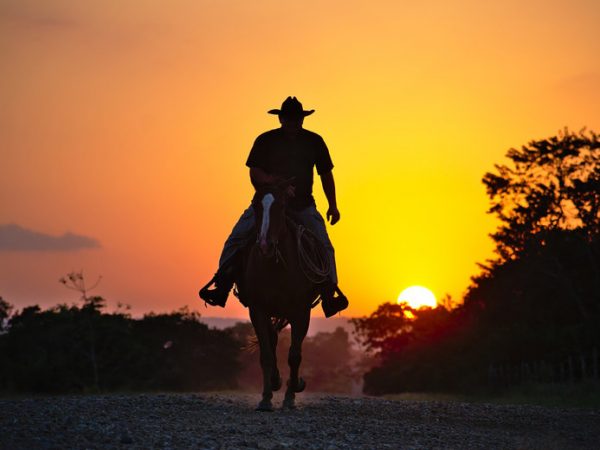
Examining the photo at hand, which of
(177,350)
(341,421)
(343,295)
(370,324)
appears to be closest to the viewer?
(341,421)

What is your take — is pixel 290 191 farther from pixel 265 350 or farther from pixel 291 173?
pixel 265 350

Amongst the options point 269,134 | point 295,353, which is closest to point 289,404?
point 295,353

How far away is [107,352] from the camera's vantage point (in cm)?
4316

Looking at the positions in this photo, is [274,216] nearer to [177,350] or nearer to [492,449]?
[492,449]

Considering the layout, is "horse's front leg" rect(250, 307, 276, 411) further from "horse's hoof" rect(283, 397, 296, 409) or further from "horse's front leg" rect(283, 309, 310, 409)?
"horse's hoof" rect(283, 397, 296, 409)

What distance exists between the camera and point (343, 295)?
642 inches

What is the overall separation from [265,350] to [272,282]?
1392 millimetres

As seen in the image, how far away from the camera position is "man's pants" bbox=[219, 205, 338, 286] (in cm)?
1515

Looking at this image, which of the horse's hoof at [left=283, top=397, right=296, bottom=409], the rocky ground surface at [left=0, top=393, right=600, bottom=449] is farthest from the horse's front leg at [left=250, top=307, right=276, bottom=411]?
the horse's hoof at [left=283, top=397, right=296, bottom=409]

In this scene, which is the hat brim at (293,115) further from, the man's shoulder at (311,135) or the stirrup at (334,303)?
the stirrup at (334,303)

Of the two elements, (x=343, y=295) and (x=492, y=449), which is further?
(x=343, y=295)

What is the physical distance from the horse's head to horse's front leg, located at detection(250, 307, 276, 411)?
1.41 metres

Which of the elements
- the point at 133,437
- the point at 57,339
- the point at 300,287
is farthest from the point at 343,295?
the point at 57,339

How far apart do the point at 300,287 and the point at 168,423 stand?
3.62 m
